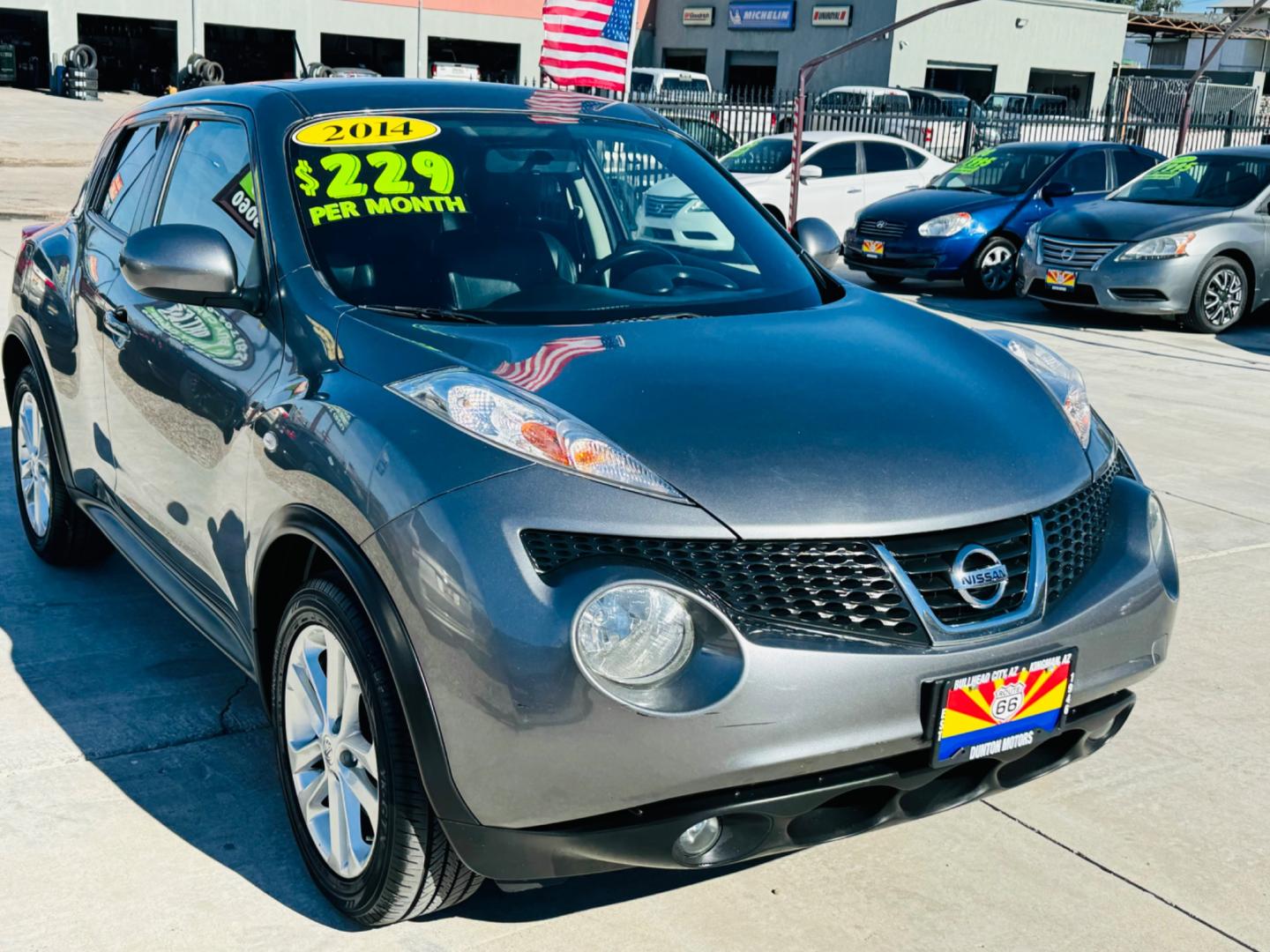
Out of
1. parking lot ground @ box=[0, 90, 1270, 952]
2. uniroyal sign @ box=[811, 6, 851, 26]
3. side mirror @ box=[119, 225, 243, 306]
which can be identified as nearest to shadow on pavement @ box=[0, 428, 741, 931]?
parking lot ground @ box=[0, 90, 1270, 952]

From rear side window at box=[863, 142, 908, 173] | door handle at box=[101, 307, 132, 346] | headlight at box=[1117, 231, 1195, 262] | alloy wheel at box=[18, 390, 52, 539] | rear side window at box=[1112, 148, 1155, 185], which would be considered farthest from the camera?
rear side window at box=[863, 142, 908, 173]

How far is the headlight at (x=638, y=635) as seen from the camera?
242 centimetres

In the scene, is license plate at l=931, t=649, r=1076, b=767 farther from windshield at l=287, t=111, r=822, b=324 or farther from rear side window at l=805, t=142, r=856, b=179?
rear side window at l=805, t=142, r=856, b=179

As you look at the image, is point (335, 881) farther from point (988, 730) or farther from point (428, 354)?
point (988, 730)

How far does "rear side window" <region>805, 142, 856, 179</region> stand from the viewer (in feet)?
52.5

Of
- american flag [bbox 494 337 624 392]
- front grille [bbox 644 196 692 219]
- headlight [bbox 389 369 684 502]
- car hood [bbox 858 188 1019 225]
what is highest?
front grille [bbox 644 196 692 219]

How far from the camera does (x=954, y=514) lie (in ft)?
8.74

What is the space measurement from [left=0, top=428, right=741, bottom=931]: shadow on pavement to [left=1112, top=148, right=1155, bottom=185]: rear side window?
12.4 m

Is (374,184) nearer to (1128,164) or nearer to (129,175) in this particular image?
(129,175)

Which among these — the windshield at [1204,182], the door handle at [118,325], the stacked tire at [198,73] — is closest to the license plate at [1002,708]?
the door handle at [118,325]

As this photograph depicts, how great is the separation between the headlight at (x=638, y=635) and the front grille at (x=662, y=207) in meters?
2.00

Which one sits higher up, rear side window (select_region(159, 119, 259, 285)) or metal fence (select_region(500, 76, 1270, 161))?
rear side window (select_region(159, 119, 259, 285))

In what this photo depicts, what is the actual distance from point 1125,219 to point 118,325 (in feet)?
33.1

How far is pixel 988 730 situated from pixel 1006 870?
69 centimetres
